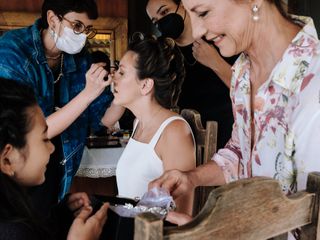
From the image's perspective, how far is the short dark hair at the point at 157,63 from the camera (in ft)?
4.86

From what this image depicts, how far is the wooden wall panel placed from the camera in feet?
13.7

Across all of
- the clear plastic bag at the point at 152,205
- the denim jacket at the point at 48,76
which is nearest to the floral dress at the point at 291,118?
the clear plastic bag at the point at 152,205

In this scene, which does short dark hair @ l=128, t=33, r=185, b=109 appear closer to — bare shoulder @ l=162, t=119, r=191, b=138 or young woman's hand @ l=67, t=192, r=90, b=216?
bare shoulder @ l=162, t=119, r=191, b=138

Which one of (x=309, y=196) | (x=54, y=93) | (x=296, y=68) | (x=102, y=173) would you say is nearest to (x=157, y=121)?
(x=54, y=93)

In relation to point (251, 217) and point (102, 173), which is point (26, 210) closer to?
point (251, 217)

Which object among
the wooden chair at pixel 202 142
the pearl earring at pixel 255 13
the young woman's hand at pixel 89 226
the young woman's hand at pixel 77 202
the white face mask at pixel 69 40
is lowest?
the wooden chair at pixel 202 142

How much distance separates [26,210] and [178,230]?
422mm

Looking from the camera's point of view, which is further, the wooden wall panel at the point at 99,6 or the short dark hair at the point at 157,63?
the wooden wall panel at the point at 99,6

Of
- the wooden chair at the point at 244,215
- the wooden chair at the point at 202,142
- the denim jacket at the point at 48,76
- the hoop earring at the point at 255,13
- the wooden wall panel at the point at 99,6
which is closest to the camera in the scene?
the wooden chair at the point at 244,215

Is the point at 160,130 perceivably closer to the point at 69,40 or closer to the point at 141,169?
the point at 141,169

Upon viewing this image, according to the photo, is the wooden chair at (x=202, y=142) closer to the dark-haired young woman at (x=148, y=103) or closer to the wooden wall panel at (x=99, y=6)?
the dark-haired young woman at (x=148, y=103)

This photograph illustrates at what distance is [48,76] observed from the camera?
5.06 ft

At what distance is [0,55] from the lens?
1.37m

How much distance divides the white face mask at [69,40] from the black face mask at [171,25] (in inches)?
14.0
